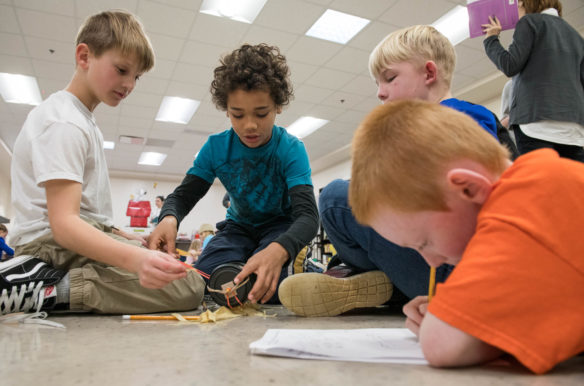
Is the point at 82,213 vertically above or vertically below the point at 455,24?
below

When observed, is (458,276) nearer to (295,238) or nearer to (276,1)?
(295,238)

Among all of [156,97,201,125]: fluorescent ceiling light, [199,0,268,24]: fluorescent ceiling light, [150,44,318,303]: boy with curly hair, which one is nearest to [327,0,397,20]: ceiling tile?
[199,0,268,24]: fluorescent ceiling light

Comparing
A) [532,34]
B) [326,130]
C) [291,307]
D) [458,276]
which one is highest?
[326,130]

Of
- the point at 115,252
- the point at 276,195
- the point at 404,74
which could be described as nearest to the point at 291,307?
the point at 115,252

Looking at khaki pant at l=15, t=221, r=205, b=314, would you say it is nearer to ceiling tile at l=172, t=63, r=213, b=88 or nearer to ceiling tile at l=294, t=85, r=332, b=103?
ceiling tile at l=172, t=63, r=213, b=88

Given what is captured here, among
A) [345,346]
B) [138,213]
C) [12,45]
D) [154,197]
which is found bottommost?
[345,346]

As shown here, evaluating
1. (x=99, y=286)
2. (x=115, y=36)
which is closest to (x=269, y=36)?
(x=115, y=36)

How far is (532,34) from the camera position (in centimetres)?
156

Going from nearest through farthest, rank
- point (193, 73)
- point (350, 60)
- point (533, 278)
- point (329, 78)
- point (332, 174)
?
point (533, 278), point (350, 60), point (193, 73), point (329, 78), point (332, 174)

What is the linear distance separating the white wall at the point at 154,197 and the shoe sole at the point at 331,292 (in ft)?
29.8

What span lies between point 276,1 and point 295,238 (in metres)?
2.65

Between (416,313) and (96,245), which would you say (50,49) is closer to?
(96,245)

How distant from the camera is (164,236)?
4.23 feet

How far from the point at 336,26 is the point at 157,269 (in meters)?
3.33
